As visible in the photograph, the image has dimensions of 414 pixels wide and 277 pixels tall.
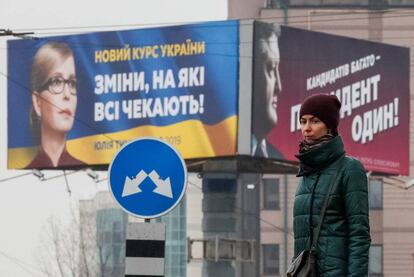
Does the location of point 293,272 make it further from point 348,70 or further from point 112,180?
point 348,70

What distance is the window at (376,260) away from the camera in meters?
84.4

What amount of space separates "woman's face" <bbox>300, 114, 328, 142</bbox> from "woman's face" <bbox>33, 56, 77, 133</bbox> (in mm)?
50558

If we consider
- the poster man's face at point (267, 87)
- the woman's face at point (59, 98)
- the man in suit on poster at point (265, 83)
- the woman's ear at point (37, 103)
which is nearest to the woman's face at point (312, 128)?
the man in suit on poster at point (265, 83)

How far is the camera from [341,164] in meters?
8.64

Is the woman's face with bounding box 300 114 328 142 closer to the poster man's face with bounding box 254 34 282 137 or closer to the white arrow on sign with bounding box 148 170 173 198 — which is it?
the white arrow on sign with bounding box 148 170 173 198

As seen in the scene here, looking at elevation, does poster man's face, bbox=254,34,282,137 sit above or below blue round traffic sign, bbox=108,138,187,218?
above

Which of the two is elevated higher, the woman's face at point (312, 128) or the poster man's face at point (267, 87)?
the poster man's face at point (267, 87)

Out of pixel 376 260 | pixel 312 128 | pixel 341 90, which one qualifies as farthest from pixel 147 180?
pixel 376 260

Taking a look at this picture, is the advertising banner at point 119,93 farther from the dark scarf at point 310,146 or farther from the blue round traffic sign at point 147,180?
the dark scarf at point 310,146

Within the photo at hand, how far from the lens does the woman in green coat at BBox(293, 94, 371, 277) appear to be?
337 inches

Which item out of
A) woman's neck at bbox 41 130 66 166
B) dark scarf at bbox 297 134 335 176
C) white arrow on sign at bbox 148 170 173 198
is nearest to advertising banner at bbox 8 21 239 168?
woman's neck at bbox 41 130 66 166

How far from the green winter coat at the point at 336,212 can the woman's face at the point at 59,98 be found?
166 ft

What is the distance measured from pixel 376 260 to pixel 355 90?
26.1m

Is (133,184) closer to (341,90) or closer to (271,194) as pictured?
(341,90)
